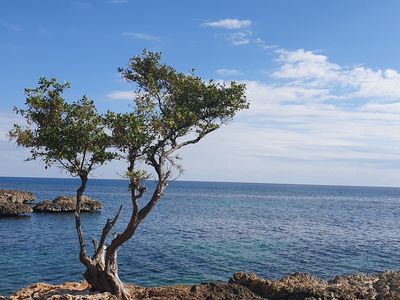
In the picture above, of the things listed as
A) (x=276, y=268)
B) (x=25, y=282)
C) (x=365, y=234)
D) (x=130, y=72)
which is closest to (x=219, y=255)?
(x=276, y=268)

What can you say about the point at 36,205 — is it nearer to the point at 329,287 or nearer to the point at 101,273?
the point at 101,273

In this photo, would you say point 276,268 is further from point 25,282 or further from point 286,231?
point 286,231

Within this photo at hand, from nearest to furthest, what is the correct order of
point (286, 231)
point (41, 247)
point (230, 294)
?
point (230, 294) → point (41, 247) → point (286, 231)

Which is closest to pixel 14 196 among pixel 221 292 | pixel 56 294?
pixel 56 294

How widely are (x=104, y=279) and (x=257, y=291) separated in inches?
358

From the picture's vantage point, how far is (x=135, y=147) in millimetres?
22156

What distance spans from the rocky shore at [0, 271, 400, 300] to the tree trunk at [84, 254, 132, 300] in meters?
0.57

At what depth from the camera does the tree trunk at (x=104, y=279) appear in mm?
22984

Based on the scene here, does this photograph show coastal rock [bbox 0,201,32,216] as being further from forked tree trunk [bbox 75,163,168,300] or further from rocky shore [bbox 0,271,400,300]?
forked tree trunk [bbox 75,163,168,300]

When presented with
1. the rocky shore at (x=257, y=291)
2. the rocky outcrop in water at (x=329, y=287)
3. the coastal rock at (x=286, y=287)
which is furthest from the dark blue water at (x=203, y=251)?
the rocky outcrop in water at (x=329, y=287)

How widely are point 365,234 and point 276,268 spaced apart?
33508mm

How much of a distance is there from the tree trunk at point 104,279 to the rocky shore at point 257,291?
22.5 inches

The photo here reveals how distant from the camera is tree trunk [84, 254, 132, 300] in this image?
905 inches

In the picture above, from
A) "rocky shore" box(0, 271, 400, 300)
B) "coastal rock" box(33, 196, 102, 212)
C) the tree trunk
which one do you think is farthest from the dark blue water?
"coastal rock" box(33, 196, 102, 212)
